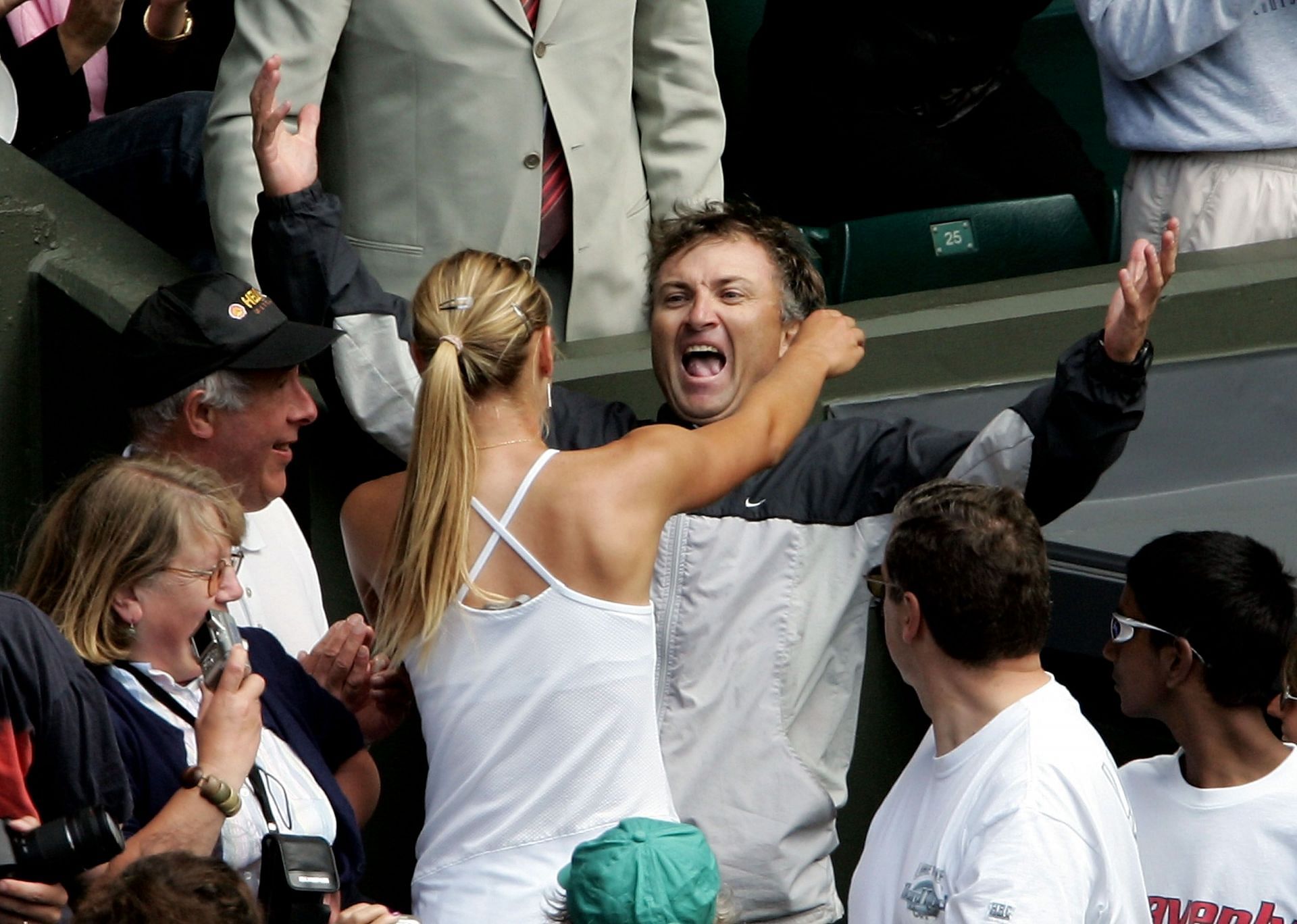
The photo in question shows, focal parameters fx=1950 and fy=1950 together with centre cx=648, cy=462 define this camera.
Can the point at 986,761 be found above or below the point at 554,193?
below

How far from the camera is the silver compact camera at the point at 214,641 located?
2727 millimetres

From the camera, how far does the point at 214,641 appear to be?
9.07 ft

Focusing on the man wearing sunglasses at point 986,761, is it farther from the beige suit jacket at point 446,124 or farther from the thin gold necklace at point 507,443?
the beige suit jacket at point 446,124

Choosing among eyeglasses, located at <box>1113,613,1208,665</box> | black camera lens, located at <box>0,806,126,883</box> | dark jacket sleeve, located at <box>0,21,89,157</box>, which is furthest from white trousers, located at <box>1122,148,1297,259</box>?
black camera lens, located at <box>0,806,126,883</box>

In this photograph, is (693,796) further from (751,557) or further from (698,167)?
(698,167)

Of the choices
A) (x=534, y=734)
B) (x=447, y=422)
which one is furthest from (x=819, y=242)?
(x=534, y=734)

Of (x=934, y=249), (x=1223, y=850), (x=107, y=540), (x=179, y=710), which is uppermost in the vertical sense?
(x=934, y=249)

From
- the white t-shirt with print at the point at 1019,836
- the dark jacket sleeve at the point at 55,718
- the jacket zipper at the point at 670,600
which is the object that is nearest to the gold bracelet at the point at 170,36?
the jacket zipper at the point at 670,600

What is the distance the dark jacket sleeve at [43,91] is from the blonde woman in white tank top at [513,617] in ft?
6.11

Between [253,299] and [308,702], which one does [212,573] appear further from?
[253,299]

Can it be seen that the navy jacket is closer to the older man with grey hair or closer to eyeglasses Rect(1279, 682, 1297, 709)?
A: the older man with grey hair

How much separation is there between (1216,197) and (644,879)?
10.3ft

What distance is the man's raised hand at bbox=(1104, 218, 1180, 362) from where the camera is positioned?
3064 millimetres

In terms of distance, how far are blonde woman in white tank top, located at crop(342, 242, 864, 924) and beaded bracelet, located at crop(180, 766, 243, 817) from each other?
0.42 m
